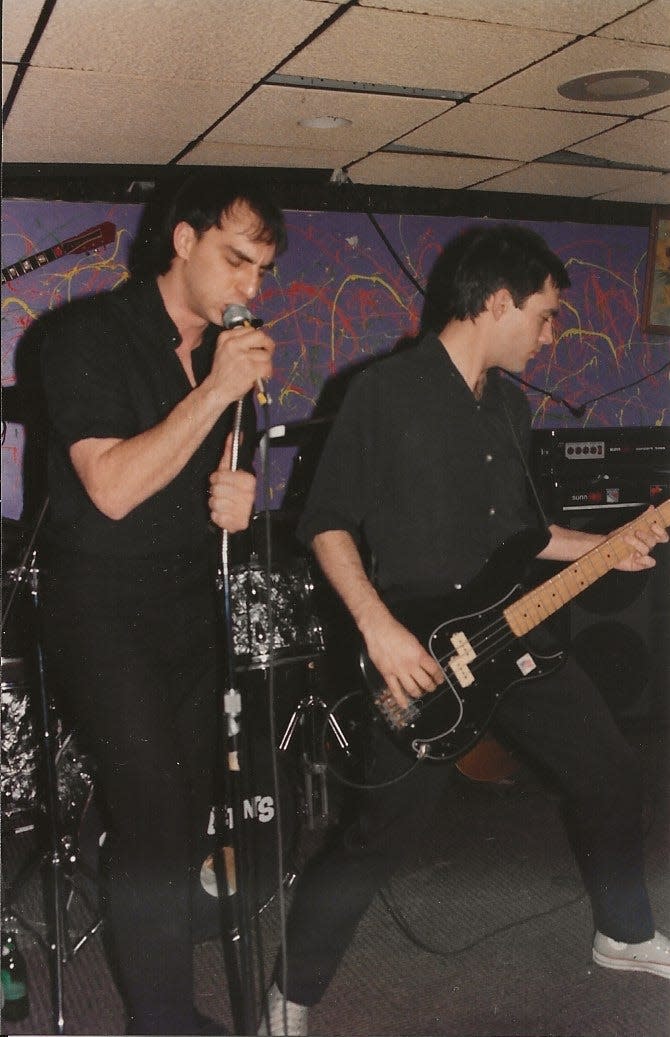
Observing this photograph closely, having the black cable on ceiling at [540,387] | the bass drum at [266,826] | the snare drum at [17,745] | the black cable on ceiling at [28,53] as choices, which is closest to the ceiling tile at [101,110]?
the black cable on ceiling at [28,53]

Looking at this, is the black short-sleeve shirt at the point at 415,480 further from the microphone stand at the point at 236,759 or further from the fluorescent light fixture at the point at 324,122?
the fluorescent light fixture at the point at 324,122

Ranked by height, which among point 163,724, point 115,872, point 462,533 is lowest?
point 115,872

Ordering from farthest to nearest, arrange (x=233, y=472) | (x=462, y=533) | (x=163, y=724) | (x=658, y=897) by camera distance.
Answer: (x=658, y=897) → (x=462, y=533) → (x=163, y=724) → (x=233, y=472)

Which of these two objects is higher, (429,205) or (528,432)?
(429,205)

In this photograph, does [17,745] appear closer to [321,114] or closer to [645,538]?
[645,538]

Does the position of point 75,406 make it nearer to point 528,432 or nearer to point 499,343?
point 499,343

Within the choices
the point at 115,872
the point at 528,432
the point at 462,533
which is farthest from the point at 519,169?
the point at 115,872

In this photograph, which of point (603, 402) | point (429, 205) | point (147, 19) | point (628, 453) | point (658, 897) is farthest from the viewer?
point (603, 402)

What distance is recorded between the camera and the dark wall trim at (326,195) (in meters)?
3.42

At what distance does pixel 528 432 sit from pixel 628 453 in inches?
60.7

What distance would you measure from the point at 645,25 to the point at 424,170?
1430mm

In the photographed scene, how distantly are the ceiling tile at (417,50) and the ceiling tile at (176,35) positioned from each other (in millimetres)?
96

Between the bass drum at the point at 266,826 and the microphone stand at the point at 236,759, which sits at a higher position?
the microphone stand at the point at 236,759

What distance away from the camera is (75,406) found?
153 centimetres
